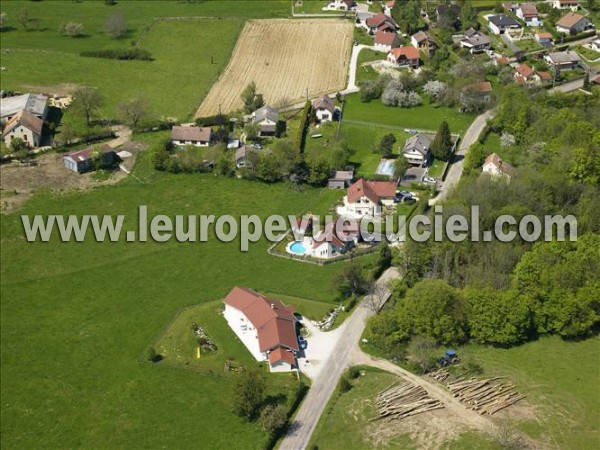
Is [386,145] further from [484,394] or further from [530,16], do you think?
[530,16]

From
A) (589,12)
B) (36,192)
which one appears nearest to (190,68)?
(36,192)

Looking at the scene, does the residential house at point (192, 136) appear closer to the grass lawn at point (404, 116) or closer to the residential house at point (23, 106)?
the residential house at point (23, 106)

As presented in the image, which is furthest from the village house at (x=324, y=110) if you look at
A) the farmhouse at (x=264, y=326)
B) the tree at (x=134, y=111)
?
the farmhouse at (x=264, y=326)

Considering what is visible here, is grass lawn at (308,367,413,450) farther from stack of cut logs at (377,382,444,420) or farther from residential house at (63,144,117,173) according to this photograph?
residential house at (63,144,117,173)

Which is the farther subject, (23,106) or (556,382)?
(23,106)

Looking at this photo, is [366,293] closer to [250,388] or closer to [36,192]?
[250,388]

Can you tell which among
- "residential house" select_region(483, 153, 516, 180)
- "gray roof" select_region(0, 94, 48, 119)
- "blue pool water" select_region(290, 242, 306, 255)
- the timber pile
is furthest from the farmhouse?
"gray roof" select_region(0, 94, 48, 119)

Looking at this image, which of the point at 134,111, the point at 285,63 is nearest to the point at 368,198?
the point at 134,111
